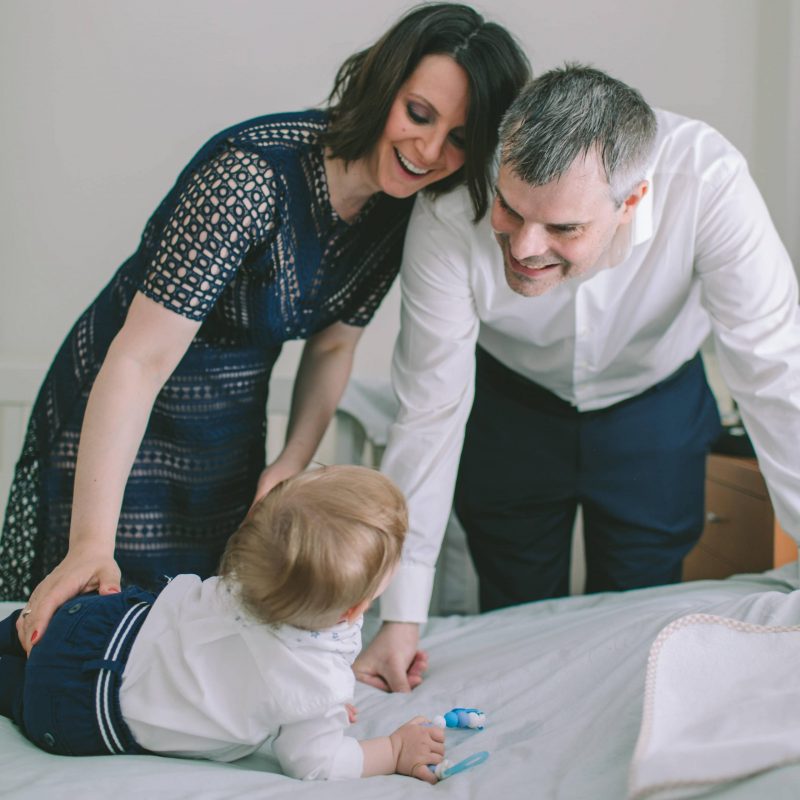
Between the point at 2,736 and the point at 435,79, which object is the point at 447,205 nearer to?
the point at 435,79

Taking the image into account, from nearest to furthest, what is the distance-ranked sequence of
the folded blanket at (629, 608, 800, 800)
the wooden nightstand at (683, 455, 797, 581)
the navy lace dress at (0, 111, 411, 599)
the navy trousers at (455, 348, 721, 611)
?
1. the folded blanket at (629, 608, 800, 800)
2. the navy lace dress at (0, 111, 411, 599)
3. the navy trousers at (455, 348, 721, 611)
4. the wooden nightstand at (683, 455, 797, 581)

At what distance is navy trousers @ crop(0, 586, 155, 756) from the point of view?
95cm

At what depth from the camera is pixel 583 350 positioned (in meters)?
1.53

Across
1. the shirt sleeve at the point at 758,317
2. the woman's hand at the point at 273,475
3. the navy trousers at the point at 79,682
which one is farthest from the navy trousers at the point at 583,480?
the navy trousers at the point at 79,682

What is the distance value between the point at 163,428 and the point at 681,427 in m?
0.91

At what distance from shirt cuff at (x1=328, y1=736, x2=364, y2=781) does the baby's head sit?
0.13 meters

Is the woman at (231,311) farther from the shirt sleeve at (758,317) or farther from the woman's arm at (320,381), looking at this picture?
the shirt sleeve at (758,317)

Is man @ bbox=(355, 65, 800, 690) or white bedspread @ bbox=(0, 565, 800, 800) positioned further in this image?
man @ bbox=(355, 65, 800, 690)

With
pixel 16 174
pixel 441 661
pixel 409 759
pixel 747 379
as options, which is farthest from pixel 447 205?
pixel 16 174

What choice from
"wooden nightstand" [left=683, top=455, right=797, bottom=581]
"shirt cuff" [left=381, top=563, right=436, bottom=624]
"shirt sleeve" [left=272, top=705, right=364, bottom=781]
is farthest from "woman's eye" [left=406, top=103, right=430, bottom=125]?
"wooden nightstand" [left=683, top=455, right=797, bottom=581]

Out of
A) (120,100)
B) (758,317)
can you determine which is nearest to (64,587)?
(758,317)

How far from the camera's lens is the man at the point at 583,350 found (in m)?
1.21

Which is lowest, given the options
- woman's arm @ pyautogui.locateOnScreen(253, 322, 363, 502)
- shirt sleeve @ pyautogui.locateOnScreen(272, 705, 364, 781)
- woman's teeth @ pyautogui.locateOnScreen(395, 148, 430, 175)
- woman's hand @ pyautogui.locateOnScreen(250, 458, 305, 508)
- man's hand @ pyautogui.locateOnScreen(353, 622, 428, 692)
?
man's hand @ pyautogui.locateOnScreen(353, 622, 428, 692)

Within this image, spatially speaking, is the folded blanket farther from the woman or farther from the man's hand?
the woman
